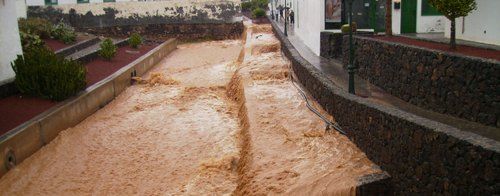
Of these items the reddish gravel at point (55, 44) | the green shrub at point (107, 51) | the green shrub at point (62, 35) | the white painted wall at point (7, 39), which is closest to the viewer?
the white painted wall at point (7, 39)

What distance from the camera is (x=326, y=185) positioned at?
782 centimetres

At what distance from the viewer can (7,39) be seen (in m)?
15.4

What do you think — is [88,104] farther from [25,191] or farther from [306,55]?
[306,55]

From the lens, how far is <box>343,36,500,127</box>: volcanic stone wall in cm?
907

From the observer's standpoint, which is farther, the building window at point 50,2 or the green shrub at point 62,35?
the building window at point 50,2

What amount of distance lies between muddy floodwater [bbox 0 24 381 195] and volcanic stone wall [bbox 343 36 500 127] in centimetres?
232

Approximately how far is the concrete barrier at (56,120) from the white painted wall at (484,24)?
39.0 feet

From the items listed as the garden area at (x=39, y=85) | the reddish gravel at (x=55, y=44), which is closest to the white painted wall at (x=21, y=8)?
the reddish gravel at (x=55, y=44)

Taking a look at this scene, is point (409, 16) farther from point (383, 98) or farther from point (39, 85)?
point (39, 85)

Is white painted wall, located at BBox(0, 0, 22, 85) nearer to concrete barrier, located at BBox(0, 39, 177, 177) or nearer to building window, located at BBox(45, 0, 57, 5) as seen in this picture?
concrete barrier, located at BBox(0, 39, 177, 177)

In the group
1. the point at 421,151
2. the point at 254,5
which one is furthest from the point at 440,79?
the point at 254,5

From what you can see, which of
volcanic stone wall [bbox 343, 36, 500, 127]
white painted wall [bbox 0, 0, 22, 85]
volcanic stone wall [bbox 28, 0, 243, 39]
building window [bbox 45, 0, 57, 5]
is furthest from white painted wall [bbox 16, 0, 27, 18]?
volcanic stone wall [bbox 343, 36, 500, 127]

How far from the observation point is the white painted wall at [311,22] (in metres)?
19.4

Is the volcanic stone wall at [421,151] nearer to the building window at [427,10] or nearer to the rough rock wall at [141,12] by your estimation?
the building window at [427,10]
